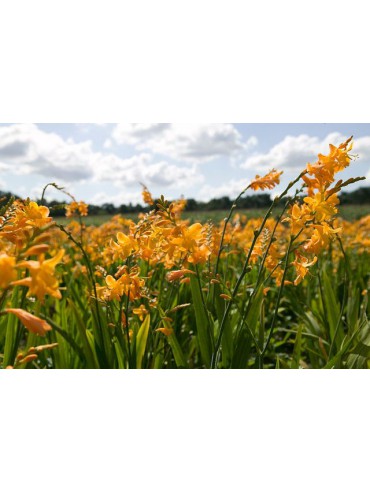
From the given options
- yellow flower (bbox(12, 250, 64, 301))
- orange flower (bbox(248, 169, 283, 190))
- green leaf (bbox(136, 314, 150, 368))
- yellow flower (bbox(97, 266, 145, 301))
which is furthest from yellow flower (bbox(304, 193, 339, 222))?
yellow flower (bbox(12, 250, 64, 301))

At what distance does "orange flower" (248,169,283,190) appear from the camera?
5.39ft

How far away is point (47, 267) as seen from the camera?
2.26ft

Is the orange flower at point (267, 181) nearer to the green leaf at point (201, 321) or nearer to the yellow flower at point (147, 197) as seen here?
the green leaf at point (201, 321)

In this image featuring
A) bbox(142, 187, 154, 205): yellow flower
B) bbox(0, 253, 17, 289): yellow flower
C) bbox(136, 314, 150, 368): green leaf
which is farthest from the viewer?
bbox(142, 187, 154, 205): yellow flower

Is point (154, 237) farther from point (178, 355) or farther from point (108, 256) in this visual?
point (108, 256)

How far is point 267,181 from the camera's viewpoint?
64.8 inches

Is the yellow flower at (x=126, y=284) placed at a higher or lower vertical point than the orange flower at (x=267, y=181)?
lower

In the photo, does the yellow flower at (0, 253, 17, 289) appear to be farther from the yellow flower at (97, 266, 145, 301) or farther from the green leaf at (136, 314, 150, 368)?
the green leaf at (136, 314, 150, 368)

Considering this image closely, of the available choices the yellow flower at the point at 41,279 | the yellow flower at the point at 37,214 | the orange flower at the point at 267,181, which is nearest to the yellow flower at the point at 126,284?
the yellow flower at the point at 37,214

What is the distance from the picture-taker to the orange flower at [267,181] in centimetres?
164

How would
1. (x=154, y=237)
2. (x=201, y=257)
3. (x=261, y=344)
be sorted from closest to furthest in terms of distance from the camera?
(x=201, y=257)
(x=154, y=237)
(x=261, y=344)

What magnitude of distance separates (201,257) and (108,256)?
1.03m

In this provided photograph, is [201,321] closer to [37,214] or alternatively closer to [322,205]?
[322,205]
